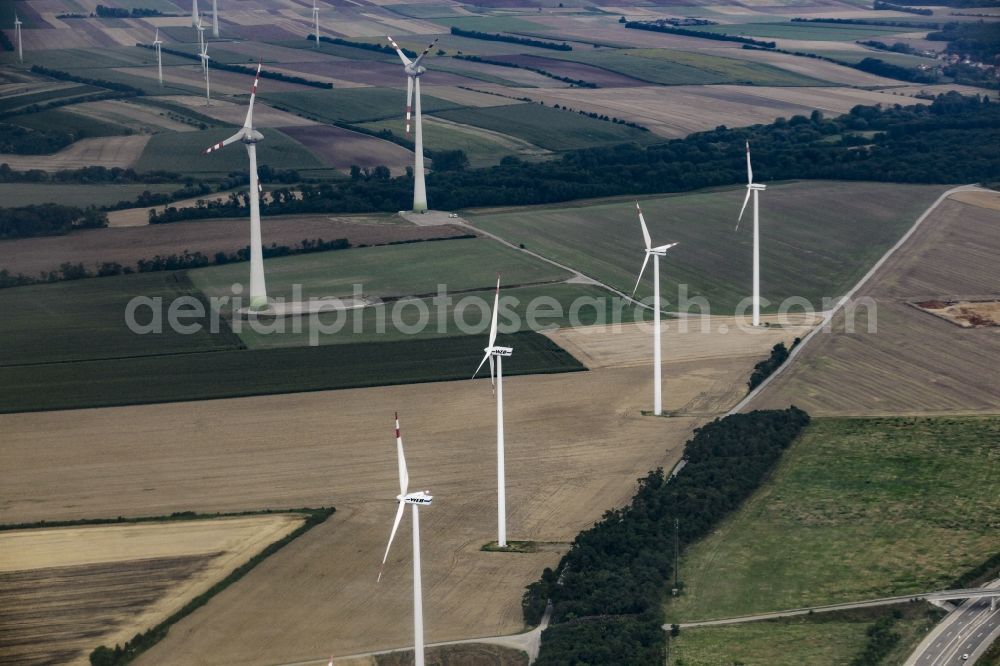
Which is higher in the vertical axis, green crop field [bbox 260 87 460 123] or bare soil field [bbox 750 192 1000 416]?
green crop field [bbox 260 87 460 123]

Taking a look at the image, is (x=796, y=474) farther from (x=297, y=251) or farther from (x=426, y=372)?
(x=297, y=251)

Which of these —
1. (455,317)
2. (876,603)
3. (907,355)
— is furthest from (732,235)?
(876,603)

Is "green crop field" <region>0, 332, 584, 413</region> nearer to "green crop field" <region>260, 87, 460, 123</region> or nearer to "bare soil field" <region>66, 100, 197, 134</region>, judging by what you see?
"bare soil field" <region>66, 100, 197, 134</region>

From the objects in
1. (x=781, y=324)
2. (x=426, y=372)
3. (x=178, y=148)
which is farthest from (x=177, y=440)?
(x=178, y=148)

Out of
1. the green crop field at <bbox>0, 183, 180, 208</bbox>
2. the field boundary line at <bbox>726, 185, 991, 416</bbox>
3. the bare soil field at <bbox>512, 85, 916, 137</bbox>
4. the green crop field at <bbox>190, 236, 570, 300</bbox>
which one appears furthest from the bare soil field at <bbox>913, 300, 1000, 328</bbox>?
the green crop field at <bbox>0, 183, 180, 208</bbox>

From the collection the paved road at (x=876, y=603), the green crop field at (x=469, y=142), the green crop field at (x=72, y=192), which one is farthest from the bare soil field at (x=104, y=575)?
the green crop field at (x=469, y=142)

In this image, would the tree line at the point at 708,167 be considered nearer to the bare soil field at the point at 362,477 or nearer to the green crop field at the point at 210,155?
the green crop field at the point at 210,155

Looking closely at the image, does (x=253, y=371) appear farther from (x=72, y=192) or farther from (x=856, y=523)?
(x=72, y=192)

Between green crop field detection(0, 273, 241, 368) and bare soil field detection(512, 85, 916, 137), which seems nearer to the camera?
green crop field detection(0, 273, 241, 368)
